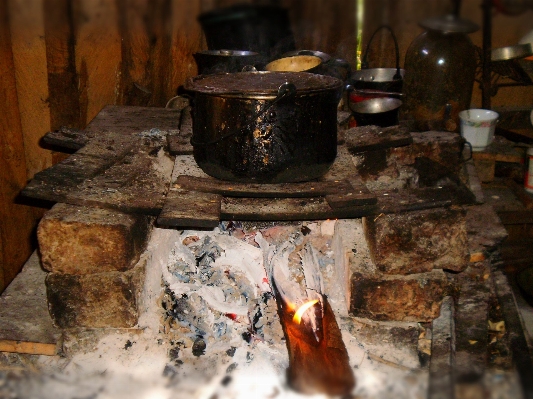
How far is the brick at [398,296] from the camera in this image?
184 cm

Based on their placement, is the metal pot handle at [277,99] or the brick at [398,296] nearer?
the metal pot handle at [277,99]

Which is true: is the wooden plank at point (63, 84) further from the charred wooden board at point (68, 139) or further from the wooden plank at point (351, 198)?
the wooden plank at point (351, 198)

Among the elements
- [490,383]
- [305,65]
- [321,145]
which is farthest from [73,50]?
[490,383]

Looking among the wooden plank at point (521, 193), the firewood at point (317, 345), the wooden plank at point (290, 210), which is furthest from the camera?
the wooden plank at point (521, 193)

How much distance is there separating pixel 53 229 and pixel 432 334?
59.3 inches

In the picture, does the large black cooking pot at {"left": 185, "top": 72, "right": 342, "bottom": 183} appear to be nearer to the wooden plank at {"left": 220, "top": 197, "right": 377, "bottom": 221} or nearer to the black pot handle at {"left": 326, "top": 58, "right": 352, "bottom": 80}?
the wooden plank at {"left": 220, "top": 197, "right": 377, "bottom": 221}

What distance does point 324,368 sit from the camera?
155cm

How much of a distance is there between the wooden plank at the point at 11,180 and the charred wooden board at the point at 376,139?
193 centimetres

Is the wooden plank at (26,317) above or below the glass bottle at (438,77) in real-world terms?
below

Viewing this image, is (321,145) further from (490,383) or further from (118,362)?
(490,383)

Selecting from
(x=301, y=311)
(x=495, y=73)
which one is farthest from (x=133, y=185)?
(x=495, y=73)

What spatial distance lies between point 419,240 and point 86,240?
116 centimetres

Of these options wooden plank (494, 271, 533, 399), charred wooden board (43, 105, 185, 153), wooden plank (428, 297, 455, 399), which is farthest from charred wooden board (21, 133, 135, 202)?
wooden plank (494, 271, 533, 399)

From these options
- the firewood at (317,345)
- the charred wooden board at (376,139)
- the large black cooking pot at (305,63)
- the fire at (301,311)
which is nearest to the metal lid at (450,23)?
the firewood at (317,345)
